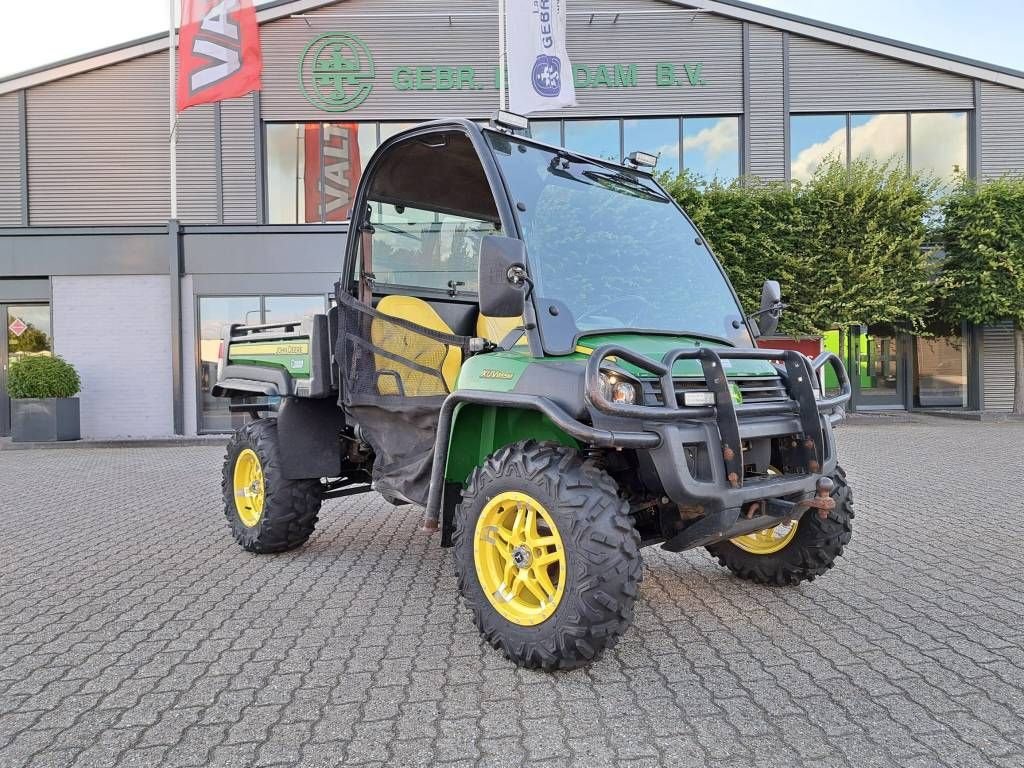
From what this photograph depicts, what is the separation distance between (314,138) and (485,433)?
1473 cm

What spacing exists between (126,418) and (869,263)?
15.5 metres

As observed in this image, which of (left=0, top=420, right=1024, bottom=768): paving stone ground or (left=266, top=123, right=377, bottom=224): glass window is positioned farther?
(left=266, top=123, right=377, bottom=224): glass window

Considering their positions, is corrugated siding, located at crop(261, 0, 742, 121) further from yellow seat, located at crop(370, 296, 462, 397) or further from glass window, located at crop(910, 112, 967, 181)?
yellow seat, located at crop(370, 296, 462, 397)

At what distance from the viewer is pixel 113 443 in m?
14.2

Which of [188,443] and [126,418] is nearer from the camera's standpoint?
[188,443]

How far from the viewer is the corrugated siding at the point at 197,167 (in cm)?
1622

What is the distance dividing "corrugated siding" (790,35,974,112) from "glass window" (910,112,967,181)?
480 mm

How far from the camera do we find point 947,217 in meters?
15.9

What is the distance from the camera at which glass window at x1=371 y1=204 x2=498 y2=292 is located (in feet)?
15.1

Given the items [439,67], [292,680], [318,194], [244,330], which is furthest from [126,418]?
[292,680]

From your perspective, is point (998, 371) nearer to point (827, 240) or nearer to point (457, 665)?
point (827, 240)

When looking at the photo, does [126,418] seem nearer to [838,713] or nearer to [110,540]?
[110,540]

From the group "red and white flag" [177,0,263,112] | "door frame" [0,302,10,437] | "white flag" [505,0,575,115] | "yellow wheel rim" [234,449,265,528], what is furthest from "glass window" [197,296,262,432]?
"yellow wheel rim" [234,449,265,528]

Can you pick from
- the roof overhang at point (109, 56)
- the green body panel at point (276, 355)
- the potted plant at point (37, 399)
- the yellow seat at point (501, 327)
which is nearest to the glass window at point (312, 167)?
the roof overhang at point (109, 56)
